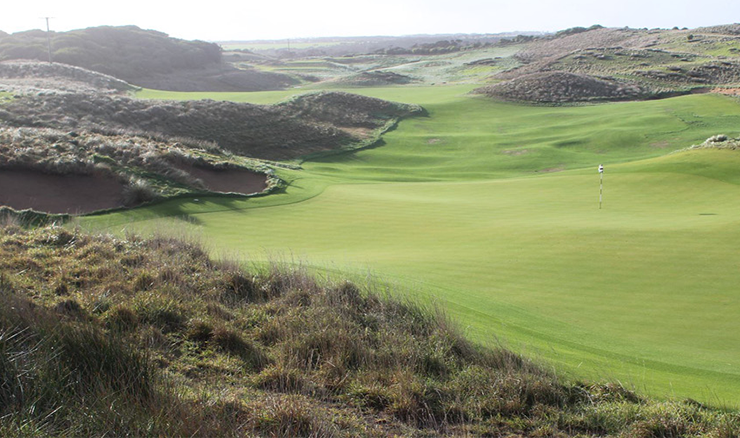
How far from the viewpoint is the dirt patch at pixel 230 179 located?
1909 cm

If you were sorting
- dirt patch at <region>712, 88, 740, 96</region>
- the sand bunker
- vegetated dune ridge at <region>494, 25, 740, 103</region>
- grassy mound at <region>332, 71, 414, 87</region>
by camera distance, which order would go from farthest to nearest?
grassy mound at <region>332, 71, 414, 87</region>, vegetated dune ridge at <region>494, 25, 740, 103</region>, dirt patch at <region>712, 88, 740, 96</region>, the sand bunker

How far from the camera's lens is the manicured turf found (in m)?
7.37

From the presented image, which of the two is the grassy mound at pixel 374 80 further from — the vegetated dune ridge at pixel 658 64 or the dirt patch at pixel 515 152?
the dirt patch at pixel 515 152

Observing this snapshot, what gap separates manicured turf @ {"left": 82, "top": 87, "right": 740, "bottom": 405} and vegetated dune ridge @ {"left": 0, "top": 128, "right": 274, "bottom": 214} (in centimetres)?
121

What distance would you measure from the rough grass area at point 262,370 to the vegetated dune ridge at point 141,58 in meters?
70.1

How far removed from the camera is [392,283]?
28.8 ft

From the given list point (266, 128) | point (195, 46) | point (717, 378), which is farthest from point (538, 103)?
point (195, 46)

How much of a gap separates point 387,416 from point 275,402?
974 millimetres

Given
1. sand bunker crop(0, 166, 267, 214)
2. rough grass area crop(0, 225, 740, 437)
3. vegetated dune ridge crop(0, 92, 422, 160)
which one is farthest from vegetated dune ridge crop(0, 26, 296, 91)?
rough grass area crop(0, 225, 740, 437)

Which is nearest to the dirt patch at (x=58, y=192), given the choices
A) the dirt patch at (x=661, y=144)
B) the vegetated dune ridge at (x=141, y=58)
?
the dirt patch at (x=661, y=144)

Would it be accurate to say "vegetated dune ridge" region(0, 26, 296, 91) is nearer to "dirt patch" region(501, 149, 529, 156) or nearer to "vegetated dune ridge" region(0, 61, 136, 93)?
"vegetated dune ridge" region(0, 61, 136, 93)

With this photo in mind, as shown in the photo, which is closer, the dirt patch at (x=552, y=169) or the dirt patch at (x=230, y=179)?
the dirt patch at (x=230, y=179)

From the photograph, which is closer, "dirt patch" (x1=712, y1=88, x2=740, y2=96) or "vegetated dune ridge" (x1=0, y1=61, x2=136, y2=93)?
"dirt patch" (x1=712, y1=88, x2=740, y2=96)

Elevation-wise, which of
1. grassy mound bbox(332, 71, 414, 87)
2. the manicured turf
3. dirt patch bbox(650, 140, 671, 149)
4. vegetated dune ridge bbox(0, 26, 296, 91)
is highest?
vegetated dune ridge bbox(0, 26, 296, 91)
